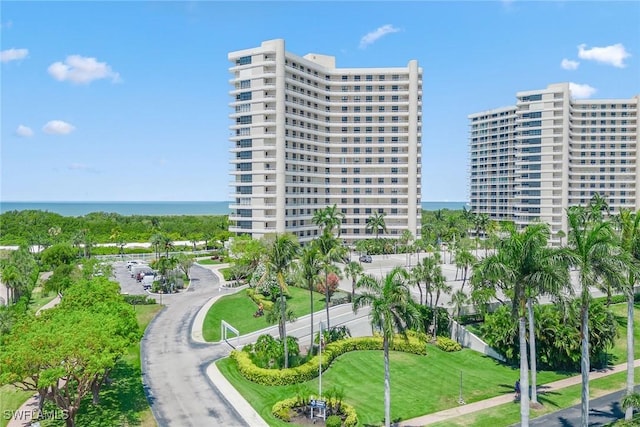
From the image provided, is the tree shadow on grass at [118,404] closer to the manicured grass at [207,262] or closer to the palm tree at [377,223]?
the manicured grass at [207,262]

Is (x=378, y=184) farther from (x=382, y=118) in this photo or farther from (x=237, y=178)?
(x=237, y=178)

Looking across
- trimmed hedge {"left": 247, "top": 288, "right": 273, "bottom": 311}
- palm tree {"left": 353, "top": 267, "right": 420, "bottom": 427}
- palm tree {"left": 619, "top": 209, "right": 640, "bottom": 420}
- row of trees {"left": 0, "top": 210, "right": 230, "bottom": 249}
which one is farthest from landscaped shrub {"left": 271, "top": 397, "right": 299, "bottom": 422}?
row of trees {"left": 0, "top": 210, "right": 230, "bottom": 249}

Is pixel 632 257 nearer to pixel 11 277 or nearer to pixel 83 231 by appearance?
pixel 11 277

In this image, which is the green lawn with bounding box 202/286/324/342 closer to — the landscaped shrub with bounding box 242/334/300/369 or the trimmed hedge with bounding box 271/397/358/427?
the landscaped shrub with bounding box 242/334/300/369

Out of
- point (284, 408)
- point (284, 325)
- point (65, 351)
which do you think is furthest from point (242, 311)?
point (65, 351)

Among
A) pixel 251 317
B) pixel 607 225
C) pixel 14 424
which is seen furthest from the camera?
pixel 251 317

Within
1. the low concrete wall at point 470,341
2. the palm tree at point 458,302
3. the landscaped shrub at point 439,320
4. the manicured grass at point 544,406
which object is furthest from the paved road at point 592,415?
the landscaped shrub at point 439,320

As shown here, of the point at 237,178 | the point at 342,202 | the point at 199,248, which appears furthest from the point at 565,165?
the point at 199,248
